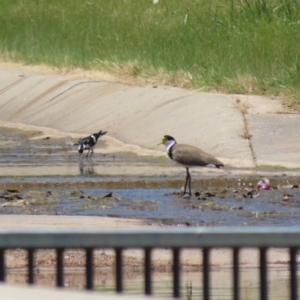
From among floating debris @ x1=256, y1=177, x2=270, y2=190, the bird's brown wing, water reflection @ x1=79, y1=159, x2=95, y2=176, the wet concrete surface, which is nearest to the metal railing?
the wet concrete surface

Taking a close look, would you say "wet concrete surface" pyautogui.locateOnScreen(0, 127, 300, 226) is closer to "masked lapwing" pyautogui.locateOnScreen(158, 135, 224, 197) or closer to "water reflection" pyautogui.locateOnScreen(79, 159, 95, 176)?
"water reflection" pyautogui.locateOnScreen(79, 159, 95, 176)

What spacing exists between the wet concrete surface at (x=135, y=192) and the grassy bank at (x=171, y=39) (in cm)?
418

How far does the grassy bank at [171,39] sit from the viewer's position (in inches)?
798

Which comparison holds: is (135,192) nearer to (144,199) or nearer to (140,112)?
(144,199)

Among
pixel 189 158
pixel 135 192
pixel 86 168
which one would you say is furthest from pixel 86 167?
pixel 189 158

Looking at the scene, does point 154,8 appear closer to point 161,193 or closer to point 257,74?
point 257,74

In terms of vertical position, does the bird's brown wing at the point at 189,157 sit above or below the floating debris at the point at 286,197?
above

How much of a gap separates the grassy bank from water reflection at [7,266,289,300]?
10.4 m

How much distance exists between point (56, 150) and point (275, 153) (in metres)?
4.06

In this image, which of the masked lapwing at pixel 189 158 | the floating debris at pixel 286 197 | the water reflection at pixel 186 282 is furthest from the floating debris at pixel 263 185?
the water reflection at pixel 186 282

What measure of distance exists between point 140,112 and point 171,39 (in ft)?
17.3

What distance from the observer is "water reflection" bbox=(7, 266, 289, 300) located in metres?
7.13

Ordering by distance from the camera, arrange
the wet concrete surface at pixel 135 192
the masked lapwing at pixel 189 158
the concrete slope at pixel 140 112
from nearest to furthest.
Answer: the wet concrete surface at pixel 135 192 → the masked lapwing at pixel 189 158 → the concrete slope at pixel 140 112

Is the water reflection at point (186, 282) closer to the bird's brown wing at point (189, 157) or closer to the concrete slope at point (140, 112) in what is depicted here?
the bird's brown wing at point (189, 157)
